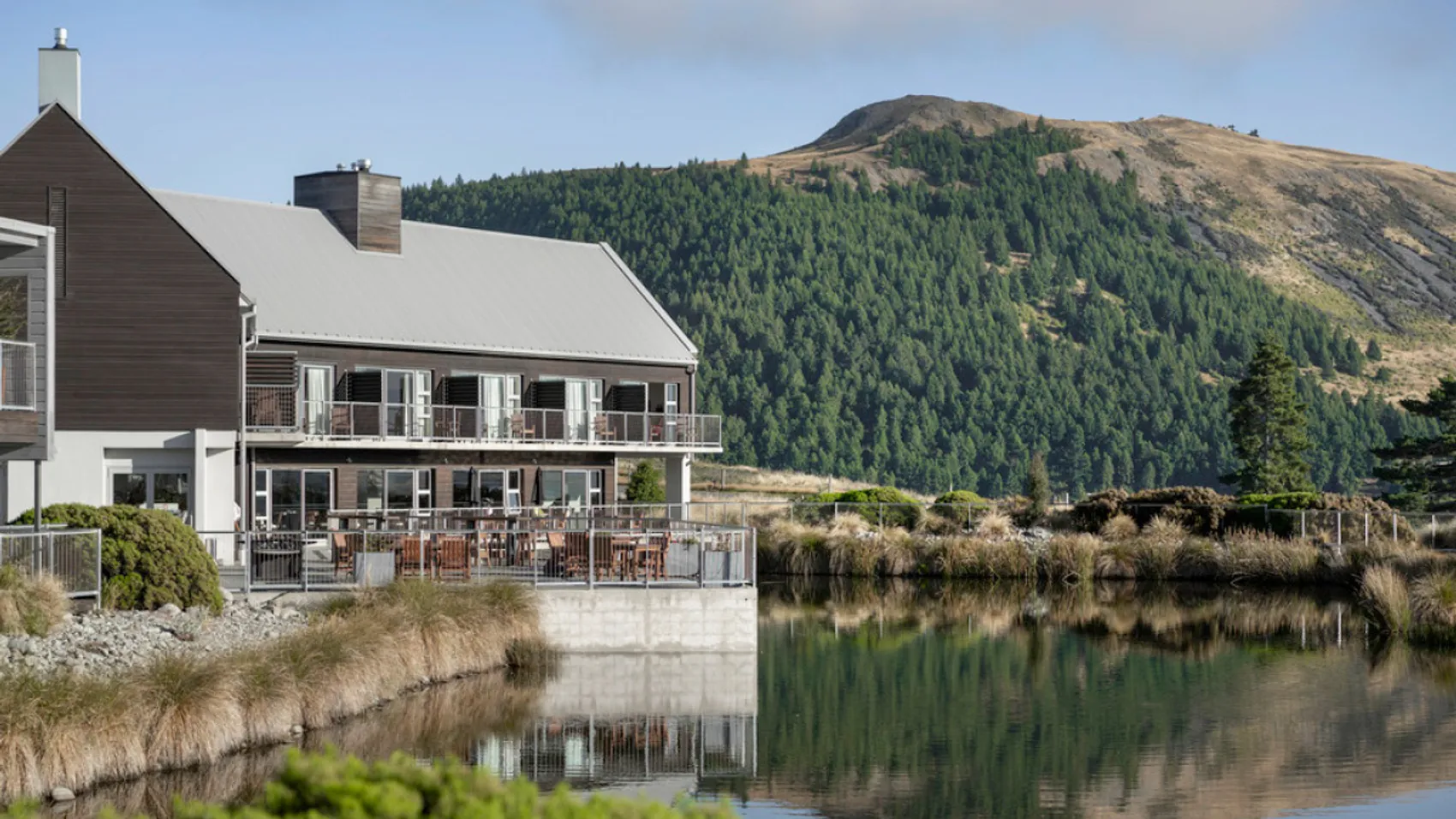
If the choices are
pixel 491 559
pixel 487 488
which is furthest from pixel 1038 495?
pixel 491 559

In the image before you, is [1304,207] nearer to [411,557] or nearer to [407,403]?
[407,403]

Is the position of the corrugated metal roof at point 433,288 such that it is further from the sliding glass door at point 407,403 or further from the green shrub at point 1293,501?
the green shrub at point 1293,501

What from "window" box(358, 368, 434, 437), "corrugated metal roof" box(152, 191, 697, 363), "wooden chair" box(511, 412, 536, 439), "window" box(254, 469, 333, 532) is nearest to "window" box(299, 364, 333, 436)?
"corrugated metal roof" box(152, 191, 697, 363)

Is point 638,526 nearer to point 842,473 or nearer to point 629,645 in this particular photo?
point 629,645

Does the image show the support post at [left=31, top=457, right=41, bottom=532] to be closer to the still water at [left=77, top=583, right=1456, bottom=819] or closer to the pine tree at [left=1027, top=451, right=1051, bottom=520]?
the still water at [left=77, top=583, right=1456, bottom=819]

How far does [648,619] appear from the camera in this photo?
89.9 feet

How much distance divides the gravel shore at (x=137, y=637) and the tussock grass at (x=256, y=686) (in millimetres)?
615

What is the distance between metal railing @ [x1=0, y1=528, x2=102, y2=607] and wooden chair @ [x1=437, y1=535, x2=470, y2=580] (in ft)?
18.5

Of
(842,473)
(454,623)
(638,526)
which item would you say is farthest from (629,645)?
(842,473)

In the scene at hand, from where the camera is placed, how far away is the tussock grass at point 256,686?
53.0 feet

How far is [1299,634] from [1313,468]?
3053 inches

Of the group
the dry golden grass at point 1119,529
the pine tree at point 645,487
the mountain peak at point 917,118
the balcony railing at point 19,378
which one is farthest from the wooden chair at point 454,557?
the mountain peak at point 917,118

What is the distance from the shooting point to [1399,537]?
145 feet

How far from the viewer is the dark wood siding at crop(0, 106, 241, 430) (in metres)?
32.1
